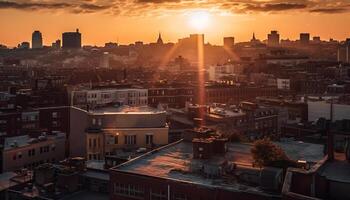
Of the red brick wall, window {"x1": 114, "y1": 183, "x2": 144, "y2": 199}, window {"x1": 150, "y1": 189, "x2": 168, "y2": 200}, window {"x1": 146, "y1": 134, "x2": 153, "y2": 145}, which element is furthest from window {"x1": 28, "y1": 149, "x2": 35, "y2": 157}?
window {"x1": 150, "y1": 189, "x2": 168, "y2": 200}

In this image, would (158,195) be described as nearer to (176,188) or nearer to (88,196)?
(176,188)

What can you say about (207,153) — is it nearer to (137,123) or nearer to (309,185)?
(309,185)

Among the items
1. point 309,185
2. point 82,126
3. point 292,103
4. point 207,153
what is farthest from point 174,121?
point 309,185

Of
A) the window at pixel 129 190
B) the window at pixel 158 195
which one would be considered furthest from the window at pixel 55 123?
the window at pixel 158 195

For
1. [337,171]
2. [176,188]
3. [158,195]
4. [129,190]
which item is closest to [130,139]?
[129,190]

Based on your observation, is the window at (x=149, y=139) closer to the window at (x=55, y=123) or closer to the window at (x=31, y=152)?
the window at (x=31, y=152)
